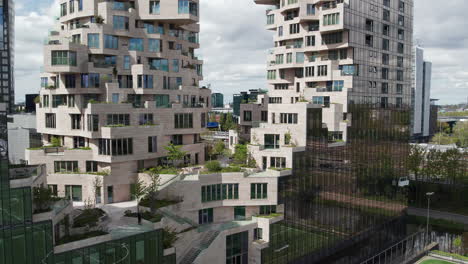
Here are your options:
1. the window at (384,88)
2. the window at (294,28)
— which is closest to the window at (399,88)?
the window at (384,88)

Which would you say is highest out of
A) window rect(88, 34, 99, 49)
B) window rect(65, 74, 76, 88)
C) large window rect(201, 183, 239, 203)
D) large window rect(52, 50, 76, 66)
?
window rect(88, 34, 99, 49)

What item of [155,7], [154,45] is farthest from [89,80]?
[155,7]

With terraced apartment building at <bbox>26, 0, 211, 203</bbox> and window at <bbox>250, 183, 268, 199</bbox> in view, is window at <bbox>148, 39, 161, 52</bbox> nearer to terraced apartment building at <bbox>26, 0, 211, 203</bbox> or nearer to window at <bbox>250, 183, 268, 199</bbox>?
terraced apartment building at <bbox>26, 0, 211, 203</bbox>

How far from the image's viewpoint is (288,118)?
193ft

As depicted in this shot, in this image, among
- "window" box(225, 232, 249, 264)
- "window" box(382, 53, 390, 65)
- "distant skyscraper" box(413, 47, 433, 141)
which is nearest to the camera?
"window" box(225, 232, 249, 264)

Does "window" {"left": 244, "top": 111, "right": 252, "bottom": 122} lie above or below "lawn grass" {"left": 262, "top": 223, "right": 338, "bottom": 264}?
above

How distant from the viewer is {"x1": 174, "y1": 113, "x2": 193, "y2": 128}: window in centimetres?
6265

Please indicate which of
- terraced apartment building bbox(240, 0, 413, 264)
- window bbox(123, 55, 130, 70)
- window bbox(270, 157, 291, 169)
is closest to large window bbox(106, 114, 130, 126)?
window bbox(123, 55, 130, 70)

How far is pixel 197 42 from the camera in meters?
75.2

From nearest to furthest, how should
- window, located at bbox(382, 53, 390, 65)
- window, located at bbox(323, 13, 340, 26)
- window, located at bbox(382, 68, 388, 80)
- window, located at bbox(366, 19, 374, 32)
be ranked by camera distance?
window, located at bbox(323, 13, 340, 26) → window, located at bbox(366, 19, 374, 32) → window, located at bbox(382, 53, 390, 65) → window, located at bbox(382, 68, 388, 80)

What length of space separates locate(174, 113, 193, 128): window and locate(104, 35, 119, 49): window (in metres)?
13.8

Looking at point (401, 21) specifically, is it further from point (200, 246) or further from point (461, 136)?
point (461, 136)

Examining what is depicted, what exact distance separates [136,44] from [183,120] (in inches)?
546

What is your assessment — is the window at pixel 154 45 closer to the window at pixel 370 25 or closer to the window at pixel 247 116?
the window at pixel 247 116
